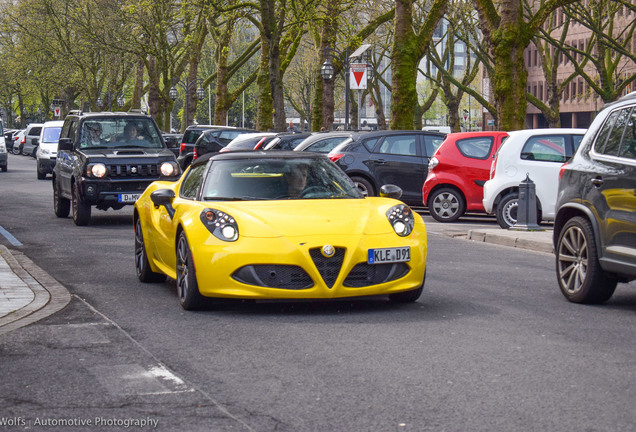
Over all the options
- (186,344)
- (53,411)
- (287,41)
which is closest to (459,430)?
(53,411)

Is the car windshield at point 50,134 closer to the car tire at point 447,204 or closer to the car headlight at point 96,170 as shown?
the car headlight at point 96,170

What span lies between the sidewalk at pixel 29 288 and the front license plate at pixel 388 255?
260 cm

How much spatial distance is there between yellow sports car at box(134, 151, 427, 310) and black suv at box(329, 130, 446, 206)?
11.7m

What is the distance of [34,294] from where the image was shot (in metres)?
10.2

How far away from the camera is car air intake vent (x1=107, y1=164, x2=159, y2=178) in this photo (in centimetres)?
1836

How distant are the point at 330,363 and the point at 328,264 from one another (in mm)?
1922

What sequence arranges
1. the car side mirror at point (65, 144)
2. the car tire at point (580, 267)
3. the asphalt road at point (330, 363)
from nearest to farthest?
the asphalt road at point (330, 363) → the car tire at point (580, 267) → the car side mirror at point (65, 144)

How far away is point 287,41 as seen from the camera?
45.5m

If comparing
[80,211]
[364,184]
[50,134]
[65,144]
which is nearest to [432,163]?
[364,184]

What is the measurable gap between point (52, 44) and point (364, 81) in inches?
1730

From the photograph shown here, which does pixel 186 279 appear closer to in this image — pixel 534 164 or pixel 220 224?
pixel 220 224

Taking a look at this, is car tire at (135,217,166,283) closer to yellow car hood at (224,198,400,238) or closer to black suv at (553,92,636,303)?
yellow car hood at (224,198,400,238)

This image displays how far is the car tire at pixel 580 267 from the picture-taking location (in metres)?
9.38

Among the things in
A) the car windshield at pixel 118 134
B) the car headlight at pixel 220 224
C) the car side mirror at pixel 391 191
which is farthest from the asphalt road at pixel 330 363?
the car windshield at pixel 118 134
